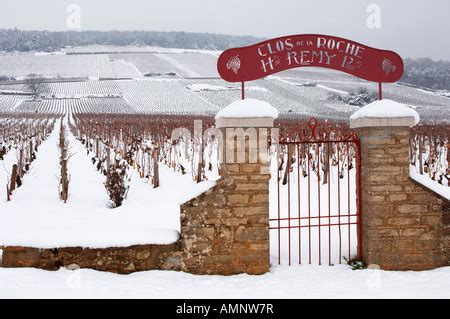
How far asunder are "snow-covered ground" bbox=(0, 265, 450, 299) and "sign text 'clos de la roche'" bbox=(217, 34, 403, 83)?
2.38 metres

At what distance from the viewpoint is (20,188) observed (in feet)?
36.4

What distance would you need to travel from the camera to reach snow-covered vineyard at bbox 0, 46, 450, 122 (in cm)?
4953

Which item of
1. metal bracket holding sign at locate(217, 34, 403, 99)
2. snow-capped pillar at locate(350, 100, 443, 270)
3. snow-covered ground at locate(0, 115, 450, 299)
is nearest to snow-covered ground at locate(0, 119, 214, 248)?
snow-covered ground at locate(0, 115, 450, 299)

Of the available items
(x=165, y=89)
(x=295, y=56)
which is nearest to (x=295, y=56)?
(x=295, y=56)

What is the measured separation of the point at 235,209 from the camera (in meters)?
5.29

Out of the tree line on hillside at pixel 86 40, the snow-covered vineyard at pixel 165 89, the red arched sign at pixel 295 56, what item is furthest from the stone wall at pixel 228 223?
the tree line on hillside at pixel 86 40

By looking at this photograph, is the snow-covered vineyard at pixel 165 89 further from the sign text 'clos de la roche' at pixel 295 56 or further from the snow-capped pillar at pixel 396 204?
the snow-capped pillar at pixel 396 204

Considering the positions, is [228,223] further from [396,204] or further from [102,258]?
[396,204]

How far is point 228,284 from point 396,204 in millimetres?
2173

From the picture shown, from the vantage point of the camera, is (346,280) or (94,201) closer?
(346,280)

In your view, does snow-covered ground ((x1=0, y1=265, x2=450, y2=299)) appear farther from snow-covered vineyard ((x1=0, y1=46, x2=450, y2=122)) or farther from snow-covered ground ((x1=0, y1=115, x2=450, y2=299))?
snow-covered vineyard ((x1=0, y1=46, x2=450, y2=122))

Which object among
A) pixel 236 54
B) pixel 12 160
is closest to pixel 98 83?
pixel 12 160

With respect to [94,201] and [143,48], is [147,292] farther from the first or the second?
[143,48]

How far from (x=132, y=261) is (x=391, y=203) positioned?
3.07 m
